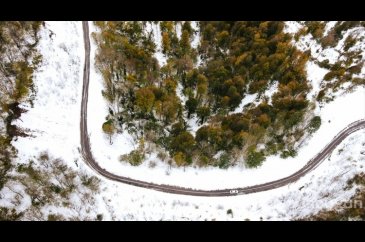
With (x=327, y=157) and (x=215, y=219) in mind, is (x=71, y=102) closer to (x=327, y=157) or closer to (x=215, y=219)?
(x=215, y=219)

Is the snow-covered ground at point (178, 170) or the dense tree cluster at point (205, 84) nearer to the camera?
the snow-covered ground at point (178, 170)

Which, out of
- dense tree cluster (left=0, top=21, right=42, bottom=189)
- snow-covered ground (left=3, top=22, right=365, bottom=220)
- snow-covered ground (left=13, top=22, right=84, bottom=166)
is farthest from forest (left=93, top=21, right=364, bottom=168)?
dense tree cluster (left=0, top=21, right=42, bottom=189)

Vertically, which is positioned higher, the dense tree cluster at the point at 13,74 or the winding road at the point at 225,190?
the dense tree cluster at the point at 13,74

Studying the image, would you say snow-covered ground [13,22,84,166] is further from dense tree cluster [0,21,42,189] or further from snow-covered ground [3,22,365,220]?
dense tree cluster [0,21,42,189]

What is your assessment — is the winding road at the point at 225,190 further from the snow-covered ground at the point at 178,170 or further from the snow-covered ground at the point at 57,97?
the snow-covered ground at the point at 57,97

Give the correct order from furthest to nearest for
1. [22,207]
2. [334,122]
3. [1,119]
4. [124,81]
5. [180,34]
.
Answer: [180,34] → [124,81] → [334,122] → [1,119] → [22,207]

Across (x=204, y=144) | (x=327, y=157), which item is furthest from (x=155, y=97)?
(x=327, y=157)

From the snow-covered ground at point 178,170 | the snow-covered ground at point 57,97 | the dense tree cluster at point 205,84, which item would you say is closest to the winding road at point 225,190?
the snow-covered ground at point 178,170
